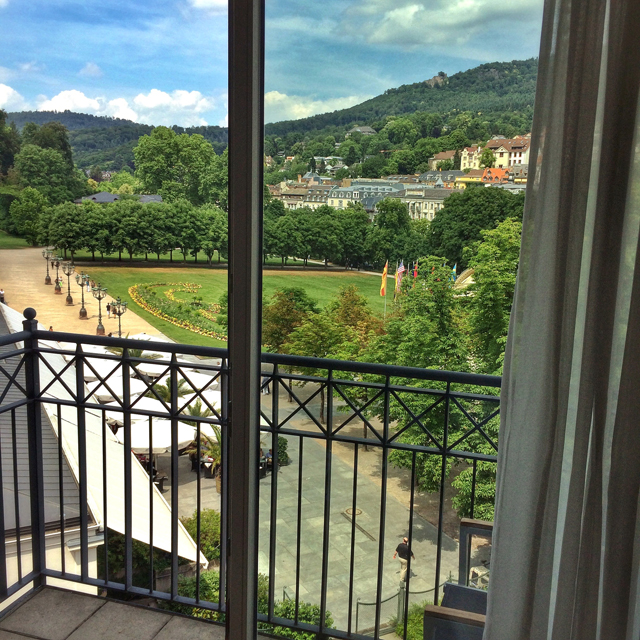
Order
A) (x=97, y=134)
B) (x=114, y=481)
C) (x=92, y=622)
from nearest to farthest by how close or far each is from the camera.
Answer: (x=97, y=134) → (x=92, y=622) → (x=114, y=481)

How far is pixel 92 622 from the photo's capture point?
7.73 ft

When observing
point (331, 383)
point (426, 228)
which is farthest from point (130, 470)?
point (426, 228)

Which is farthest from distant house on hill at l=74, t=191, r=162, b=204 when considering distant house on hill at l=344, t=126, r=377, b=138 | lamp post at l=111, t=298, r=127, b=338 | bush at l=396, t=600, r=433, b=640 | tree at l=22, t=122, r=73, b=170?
bush at l=396, t=600, r=433, b=640

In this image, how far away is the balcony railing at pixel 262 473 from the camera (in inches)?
79.6

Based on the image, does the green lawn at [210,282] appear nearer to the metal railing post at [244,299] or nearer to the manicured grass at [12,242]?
the metal railing post at [244,299]

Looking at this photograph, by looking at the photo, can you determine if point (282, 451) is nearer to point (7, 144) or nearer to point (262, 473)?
point (262, 473)

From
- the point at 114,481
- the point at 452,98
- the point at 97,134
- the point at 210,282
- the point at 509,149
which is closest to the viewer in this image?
the point at 509,149

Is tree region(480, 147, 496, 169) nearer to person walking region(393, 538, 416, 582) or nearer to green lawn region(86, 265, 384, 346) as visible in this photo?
green lawn region(86, 265, 384, 346)

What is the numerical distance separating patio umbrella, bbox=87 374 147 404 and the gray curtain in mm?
1543

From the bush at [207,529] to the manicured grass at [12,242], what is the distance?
133cm

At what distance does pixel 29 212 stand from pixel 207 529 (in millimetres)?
1522

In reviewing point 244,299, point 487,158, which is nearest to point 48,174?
point 244,299

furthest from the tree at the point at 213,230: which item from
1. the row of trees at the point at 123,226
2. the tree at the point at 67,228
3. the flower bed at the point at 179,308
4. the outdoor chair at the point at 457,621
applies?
the outdoor chair at the point at 457,621

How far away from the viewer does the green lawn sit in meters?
1.93
